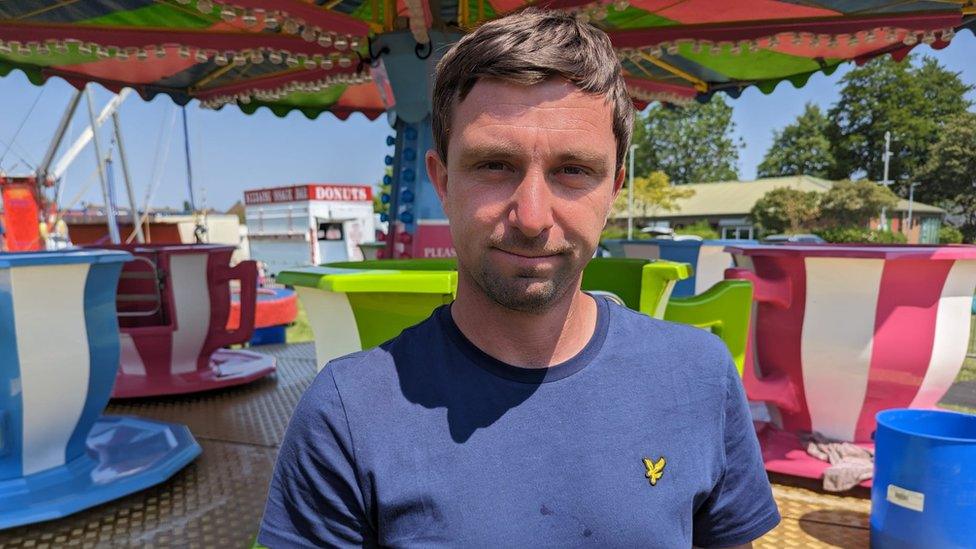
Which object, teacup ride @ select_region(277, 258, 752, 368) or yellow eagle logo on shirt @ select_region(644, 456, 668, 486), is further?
teacup ride @ select_region(277, 258, 752, 368)

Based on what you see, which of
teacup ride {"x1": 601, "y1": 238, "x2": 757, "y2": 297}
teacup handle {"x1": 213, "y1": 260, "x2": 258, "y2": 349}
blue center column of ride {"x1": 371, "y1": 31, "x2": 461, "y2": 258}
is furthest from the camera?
teacup ride {"x1": 601, "y1": 238, "x2": 757, "y2": 297}

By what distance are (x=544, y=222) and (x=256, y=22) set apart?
2.30 meters

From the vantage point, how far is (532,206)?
0.79 metres

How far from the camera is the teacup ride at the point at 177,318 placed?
373 centimetres

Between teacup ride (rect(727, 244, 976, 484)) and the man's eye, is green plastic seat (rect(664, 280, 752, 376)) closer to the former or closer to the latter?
teacup ride (rect(727, 244, 976, 484))

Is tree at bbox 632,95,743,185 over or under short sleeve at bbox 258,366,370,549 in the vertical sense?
over

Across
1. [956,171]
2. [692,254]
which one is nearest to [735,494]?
[692,254]

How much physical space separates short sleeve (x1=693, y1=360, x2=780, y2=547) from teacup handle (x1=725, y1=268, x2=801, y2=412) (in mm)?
1723

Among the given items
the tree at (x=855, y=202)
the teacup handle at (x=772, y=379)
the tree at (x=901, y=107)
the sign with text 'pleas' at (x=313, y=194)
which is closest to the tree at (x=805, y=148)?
the tree at (x=901, y=107)

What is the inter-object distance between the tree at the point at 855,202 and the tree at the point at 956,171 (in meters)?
6.76

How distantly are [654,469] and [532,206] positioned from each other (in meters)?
0.40

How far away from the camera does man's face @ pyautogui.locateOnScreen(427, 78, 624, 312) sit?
802 millimetres

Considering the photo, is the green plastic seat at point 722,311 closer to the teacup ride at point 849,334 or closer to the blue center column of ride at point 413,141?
the teacup ride at point 849,334

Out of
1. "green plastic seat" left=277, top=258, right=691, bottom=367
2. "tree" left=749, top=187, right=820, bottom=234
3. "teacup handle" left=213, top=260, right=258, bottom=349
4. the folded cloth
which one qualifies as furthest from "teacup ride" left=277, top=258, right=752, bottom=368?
"tree" left=749, top=187, right=820, bottom=234
